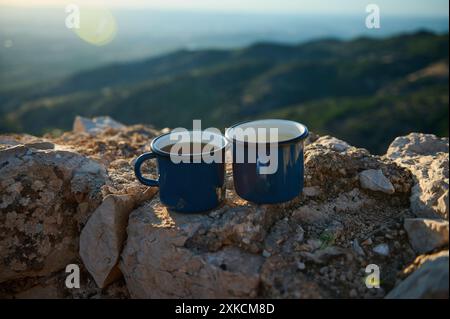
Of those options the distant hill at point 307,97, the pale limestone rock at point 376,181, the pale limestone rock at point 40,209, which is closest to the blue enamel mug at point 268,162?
the pale limestone rock at point 376,181

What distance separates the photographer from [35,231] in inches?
140

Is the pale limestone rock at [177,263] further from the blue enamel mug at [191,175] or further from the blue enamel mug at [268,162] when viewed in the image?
the blue enamel mug at [268,162]

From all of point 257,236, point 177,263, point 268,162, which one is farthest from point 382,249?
point 177,263

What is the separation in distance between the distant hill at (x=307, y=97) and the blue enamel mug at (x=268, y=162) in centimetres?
2852

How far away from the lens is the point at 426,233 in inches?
115

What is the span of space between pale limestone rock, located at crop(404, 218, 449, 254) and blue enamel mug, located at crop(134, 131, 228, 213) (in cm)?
143

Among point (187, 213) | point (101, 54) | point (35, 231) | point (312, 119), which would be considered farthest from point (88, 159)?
point (101, 54)

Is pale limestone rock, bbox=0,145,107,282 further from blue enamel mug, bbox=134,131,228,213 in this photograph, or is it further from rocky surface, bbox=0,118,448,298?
blue enamel mug, bbox=134,131,228,213

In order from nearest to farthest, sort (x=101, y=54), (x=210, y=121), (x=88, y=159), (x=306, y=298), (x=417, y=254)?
(x=306, y=298) → (x=417, y=254) → (x=88, y=159) → (x=210, y=121) → (x=101, y=54)

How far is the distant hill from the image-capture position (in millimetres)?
32156

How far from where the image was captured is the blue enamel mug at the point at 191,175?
3.07 metres

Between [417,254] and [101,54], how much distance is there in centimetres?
15817

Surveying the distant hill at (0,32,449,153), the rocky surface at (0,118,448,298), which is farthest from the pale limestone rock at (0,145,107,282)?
the distant hill at (0,32,449,153)
